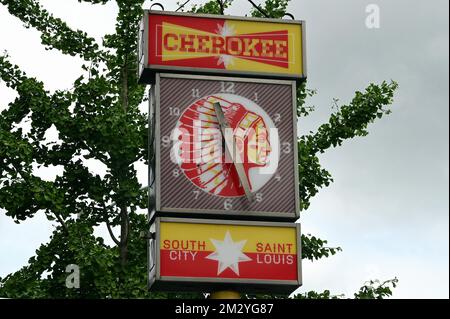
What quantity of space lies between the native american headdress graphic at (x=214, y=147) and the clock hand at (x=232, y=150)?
0.07 m

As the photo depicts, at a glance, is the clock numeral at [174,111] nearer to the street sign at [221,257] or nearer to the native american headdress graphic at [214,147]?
the native american headdress graphic at [214,147]

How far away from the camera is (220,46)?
1464cm

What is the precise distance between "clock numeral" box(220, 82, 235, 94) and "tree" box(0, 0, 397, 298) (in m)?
6.13

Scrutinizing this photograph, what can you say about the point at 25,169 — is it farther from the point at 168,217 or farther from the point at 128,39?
the point at 168,217

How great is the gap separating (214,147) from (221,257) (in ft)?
4.55

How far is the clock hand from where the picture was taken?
1384 centimetres

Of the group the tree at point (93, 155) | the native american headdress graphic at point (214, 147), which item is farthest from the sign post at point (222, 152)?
the tree at point (93, 155)

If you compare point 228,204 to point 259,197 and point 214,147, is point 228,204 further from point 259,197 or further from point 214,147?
point 214,147

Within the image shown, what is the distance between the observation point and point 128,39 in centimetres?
2238

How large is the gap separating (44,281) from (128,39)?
5.32 m

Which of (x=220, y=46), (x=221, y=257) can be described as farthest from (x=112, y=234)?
(x=221, y=257)

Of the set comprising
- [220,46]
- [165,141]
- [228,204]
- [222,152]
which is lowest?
[228,204]
